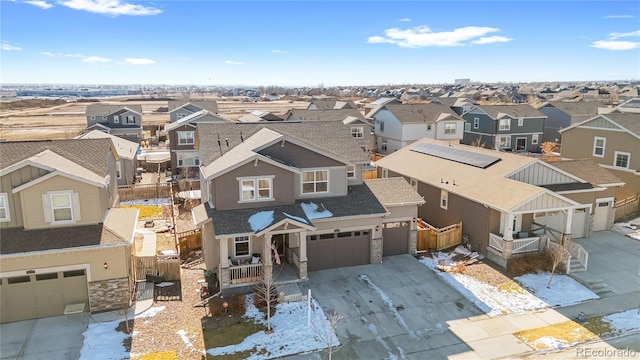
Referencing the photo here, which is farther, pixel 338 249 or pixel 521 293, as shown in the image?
pixel 338 249

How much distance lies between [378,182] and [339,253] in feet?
18.0

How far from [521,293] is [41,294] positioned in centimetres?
2059

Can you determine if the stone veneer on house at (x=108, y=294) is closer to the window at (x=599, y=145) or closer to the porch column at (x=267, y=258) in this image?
the porch column at (x=267, y=258)

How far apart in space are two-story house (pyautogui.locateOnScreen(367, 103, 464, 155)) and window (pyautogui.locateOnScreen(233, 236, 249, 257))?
118ft

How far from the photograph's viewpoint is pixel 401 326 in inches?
695

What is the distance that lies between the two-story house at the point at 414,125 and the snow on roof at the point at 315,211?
109ft

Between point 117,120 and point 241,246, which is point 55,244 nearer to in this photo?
point 241,246

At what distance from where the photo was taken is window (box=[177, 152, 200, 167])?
4569cm

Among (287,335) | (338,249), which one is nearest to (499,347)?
(287,335)

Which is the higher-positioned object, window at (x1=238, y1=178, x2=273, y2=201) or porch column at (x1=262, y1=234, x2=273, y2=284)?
window at (x1=238, y1=178, x2=273, y2=201)

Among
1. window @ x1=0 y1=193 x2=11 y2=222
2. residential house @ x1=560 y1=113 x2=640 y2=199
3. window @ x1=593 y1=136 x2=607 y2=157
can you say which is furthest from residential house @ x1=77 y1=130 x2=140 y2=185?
window @ x1=593 y1=136 x2=607 y2=157

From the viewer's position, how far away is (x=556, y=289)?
20.8 metres

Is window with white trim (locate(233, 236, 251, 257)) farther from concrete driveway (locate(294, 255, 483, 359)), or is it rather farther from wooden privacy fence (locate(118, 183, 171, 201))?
wooden privacy fence (locate(118, 183, 171, 201))

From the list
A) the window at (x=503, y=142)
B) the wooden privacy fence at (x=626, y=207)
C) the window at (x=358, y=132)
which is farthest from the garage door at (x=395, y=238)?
the window at (x=503, y=142)
